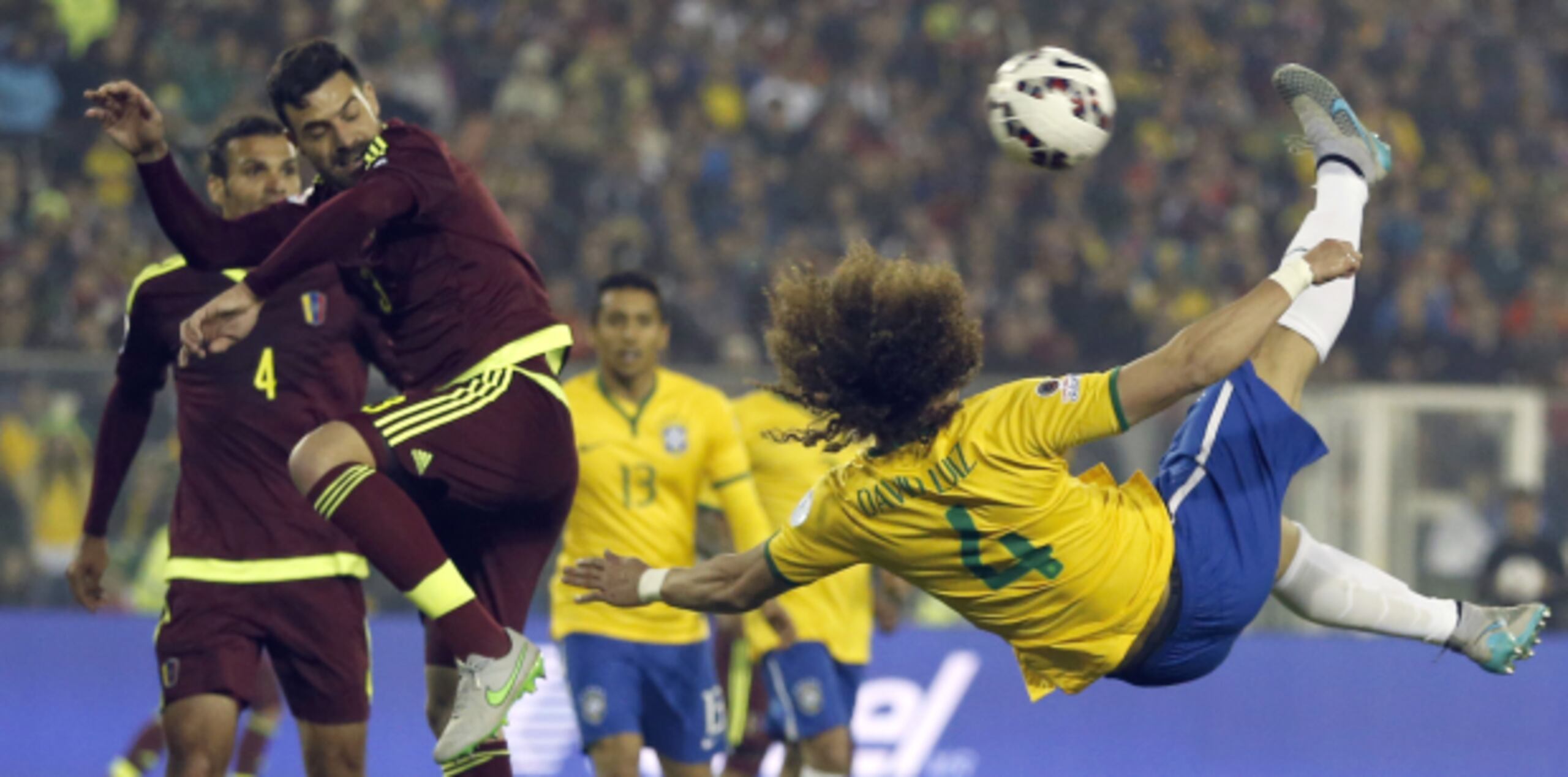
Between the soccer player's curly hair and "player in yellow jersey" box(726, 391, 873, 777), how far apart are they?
321 centimetres

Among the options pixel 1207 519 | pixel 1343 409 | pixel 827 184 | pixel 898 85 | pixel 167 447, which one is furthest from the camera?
pixel 898 85

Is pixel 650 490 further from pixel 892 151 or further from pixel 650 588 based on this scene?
pixel 892 151

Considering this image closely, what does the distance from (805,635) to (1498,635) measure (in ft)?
11.1

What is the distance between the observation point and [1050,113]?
5828 mm

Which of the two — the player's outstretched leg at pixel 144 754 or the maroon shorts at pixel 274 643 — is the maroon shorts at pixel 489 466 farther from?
the player's outstretched leg at pixel 144 754

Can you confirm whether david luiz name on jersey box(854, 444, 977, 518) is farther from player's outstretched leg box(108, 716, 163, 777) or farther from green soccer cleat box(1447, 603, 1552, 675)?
player's outstretched leg box(108, 716, 163, 777)

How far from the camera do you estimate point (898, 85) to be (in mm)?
17250

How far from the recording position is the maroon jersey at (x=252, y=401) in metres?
6.14

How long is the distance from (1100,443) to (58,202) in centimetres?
775

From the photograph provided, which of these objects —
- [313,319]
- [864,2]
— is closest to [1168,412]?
[313,319]

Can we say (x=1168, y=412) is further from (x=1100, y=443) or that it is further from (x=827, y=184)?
(x=827, y=184)

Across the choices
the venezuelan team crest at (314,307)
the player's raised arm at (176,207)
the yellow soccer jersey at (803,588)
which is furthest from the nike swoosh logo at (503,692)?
the yellow soccer jersey at (803,588)

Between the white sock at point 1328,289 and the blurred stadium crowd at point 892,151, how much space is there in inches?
301

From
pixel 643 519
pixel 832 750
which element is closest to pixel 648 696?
pixel 643 519
